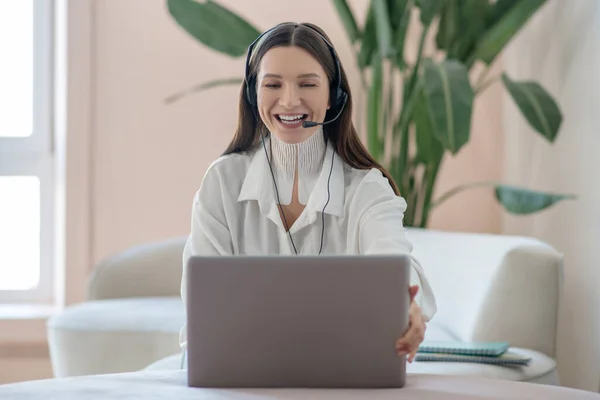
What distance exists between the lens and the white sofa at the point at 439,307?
1.94 metres

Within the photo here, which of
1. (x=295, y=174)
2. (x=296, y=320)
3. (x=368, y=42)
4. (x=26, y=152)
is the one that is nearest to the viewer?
(x=296, y=320)

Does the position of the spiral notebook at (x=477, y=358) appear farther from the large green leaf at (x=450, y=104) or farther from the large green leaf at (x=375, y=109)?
the large green leaf at (x=375, y=109)

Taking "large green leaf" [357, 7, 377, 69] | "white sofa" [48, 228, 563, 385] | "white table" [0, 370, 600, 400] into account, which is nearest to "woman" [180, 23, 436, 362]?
"white table" [0, 370, 600, 400]

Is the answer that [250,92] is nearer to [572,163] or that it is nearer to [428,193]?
[428,193]

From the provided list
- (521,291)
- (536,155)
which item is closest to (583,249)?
(536,155)

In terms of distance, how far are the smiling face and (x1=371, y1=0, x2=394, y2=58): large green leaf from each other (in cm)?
113

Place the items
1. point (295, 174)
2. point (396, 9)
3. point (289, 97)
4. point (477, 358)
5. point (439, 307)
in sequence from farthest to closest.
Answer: point (396, 9) < point (439, 307) < point (477, 358) < point (295, 174) < point (289, 97)

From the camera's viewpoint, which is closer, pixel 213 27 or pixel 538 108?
pixel 538 108

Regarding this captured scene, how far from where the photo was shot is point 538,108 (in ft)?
7.95

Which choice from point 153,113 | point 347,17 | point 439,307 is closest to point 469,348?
point 439,307

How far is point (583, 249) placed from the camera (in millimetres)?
2516

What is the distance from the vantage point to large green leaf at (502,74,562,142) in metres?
2.42

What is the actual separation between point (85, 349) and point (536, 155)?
1.58 meters

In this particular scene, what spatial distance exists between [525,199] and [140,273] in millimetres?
1132
